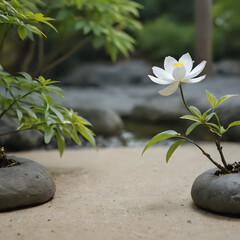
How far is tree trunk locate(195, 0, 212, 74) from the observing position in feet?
24.6

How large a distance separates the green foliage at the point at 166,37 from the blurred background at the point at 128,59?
25 mm

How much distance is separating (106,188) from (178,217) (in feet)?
2.47

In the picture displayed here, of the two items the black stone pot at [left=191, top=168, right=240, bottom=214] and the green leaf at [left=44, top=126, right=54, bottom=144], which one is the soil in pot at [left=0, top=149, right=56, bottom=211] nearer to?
the green leaf at [left=44, top=126, right=54, bottom=144]

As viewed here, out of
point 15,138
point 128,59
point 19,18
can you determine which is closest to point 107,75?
point 128,59

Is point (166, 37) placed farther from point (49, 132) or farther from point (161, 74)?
point (161, 74)

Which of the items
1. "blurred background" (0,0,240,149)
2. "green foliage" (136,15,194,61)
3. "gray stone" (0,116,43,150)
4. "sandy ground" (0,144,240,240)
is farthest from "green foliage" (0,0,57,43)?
"green foliage" (136,15,194,61)

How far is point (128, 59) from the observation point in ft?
36.8

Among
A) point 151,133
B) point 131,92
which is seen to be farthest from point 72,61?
point 151,133

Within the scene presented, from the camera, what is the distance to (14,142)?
4.12 m

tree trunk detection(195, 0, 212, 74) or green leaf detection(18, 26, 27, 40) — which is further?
tree trunk detection(195, 0, 212, 74)

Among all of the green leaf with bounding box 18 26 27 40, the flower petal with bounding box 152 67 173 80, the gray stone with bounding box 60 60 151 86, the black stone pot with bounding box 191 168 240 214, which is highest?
the green leaf with bounding box 18 26 27 40

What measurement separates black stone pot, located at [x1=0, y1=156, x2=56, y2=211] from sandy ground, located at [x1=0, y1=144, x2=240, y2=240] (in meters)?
0.05

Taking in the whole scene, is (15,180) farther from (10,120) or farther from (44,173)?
(10,120)

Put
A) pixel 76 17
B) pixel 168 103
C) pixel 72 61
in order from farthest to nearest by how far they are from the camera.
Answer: pixel 72 61
pixel 168 103
pixel 76 17
